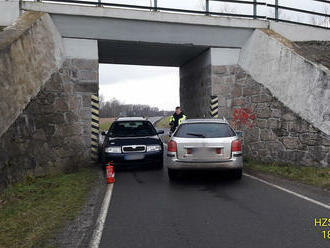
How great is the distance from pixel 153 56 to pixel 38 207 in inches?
417

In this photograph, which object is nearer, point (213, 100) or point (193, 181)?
point (193, 181)

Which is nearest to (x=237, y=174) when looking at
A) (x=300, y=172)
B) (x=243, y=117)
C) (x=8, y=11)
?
(x=300, y=172)

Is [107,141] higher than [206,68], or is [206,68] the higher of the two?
[206,68]

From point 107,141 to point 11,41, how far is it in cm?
398

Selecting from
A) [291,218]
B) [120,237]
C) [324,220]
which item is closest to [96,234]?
[120,237]

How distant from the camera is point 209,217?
198 inches

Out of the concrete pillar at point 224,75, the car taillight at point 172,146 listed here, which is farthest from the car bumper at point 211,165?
the concrete pillar at point 224,75

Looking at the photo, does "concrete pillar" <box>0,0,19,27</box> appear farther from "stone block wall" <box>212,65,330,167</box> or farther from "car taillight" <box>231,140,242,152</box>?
"car taillight" <box>231,140,242,152</box>

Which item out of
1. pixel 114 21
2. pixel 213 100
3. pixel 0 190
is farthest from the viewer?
pixel 213 100

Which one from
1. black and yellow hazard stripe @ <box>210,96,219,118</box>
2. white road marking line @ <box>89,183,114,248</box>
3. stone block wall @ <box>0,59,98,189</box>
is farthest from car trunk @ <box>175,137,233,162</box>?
black and yellow hazard stripe @ <box>210,96,219,118</box>

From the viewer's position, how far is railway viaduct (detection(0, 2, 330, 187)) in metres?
8.10

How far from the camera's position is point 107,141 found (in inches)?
388

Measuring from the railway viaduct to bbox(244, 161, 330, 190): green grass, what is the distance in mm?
356

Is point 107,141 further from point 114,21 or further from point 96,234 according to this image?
point 96,234
